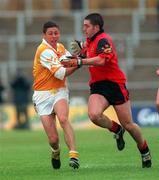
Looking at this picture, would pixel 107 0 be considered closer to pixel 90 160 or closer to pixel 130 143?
pixel 130 143

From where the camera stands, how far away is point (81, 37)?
129ft

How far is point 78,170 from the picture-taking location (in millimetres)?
16172

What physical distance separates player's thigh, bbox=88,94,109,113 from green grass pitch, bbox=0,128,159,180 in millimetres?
1011

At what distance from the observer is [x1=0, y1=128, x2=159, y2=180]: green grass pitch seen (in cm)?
1529

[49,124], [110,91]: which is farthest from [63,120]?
[110,91]

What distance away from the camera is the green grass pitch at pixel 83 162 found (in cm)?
1529

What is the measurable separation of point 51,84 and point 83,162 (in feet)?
7.84

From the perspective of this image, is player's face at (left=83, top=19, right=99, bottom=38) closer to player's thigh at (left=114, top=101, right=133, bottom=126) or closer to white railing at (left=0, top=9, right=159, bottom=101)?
player's thigh at (left=114, top=101, right=133, bottom=126)

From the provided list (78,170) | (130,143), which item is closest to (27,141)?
(130,143)

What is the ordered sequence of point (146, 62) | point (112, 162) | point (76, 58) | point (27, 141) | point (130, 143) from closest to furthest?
point (76, 58) → point (112, 162) → point (130, 143) → point (27, 141) → point (146, 62)

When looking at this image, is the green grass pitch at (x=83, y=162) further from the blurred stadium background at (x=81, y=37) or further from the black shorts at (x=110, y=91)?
the blurred stadium background at (x=81, y=37)

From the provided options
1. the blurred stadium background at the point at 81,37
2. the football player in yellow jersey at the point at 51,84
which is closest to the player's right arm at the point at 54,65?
the football player in yellow jersey at the point at 51,84

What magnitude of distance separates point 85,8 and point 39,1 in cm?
224

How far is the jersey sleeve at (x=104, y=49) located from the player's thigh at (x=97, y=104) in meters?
0.72
